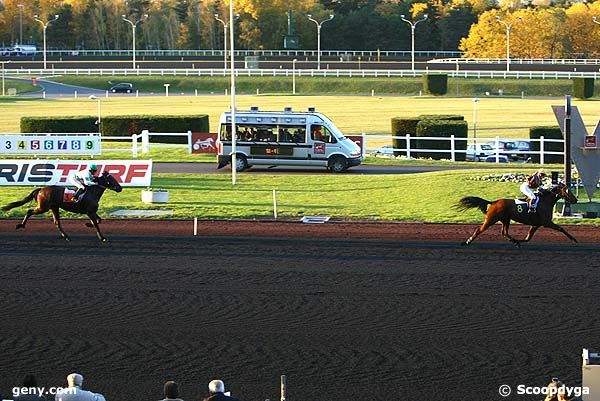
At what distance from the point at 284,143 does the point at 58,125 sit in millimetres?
14214

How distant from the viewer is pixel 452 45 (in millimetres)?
137375

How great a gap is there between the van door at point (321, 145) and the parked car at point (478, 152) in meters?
7.69

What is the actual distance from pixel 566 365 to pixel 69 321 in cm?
709

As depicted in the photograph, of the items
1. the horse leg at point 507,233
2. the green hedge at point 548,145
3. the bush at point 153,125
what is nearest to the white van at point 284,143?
the green hedge at point 548,145

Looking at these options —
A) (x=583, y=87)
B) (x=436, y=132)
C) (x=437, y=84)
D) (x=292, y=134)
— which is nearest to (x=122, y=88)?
(x=437, y=84)

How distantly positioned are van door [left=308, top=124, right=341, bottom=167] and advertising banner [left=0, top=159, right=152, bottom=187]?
25.0 feet

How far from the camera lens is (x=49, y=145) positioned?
121 feet

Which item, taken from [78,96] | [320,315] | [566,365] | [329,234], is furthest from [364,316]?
[78,96]

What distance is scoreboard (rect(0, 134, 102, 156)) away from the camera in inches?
1446

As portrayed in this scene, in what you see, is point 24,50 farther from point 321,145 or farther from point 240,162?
point 321,145

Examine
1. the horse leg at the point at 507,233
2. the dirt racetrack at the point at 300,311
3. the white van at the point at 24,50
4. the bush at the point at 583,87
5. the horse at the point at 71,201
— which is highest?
the white van at the point at 24,50

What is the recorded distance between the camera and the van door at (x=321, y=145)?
3550cm

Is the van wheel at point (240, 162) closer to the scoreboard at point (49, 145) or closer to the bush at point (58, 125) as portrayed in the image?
the scoreboard at point (49, 145)

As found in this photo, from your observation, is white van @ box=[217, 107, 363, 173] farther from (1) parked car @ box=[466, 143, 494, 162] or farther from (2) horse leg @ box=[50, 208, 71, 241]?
(2) horse leg @ box=[50, 208, 71, 241]
